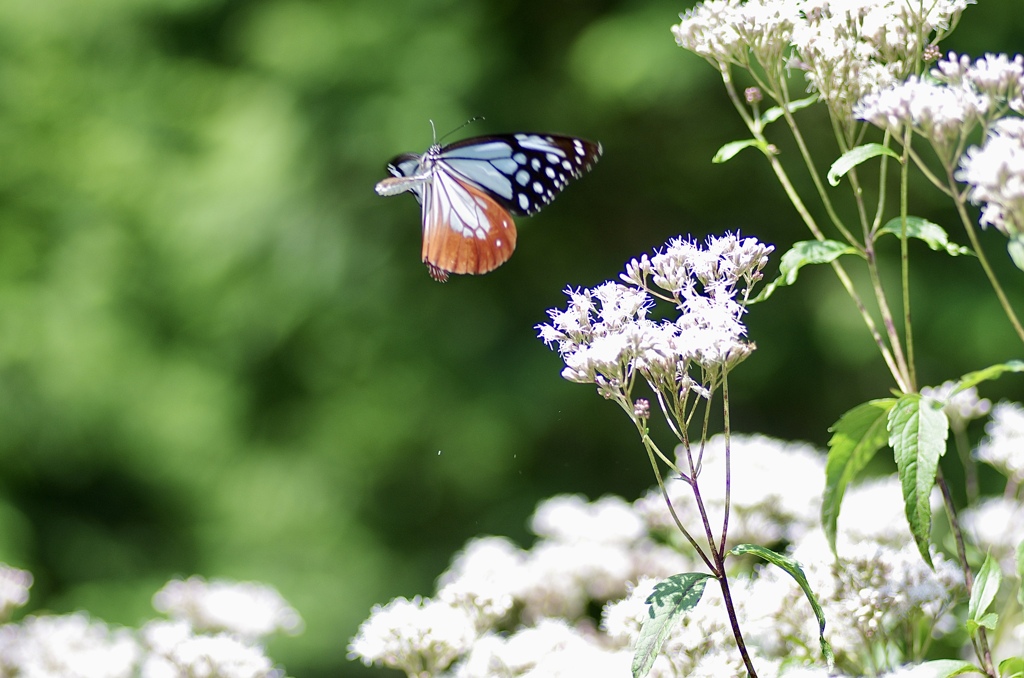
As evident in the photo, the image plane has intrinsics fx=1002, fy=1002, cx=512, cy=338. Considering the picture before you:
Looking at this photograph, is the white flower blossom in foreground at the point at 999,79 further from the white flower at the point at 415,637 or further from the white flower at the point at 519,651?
the white flower at the point at 415,637

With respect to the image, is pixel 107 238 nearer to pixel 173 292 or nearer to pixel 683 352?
pixel 173 292

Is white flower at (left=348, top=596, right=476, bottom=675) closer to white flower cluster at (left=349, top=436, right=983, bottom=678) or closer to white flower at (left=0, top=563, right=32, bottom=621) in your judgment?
white flower cluster at (left=349, top=436, right=983, bottom=678)

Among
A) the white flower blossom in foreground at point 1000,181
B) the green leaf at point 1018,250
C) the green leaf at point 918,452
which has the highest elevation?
the white flower blossom in foreground at point 1000,181

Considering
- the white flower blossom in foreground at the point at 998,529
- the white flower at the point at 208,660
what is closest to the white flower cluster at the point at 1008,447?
the white flower blossom in foreground at the point at 998,529

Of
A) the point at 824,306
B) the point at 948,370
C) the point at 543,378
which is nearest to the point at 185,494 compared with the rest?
the point at 543,378

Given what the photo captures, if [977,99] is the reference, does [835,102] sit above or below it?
above

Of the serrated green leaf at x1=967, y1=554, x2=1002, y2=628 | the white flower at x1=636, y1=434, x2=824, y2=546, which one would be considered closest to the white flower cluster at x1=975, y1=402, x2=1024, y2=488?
the white flower at x1=636, y1=434, x2=824, y2=546
